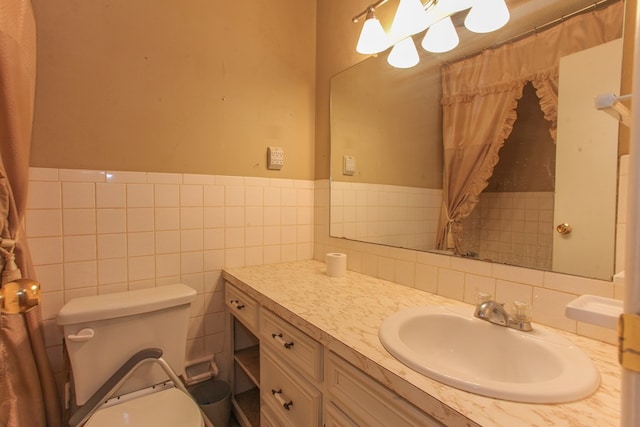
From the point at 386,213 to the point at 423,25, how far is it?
826 mm

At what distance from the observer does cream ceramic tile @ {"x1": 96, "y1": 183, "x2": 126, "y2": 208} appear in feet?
4.09

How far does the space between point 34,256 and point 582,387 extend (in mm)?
1670

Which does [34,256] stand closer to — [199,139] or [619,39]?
[199,139]

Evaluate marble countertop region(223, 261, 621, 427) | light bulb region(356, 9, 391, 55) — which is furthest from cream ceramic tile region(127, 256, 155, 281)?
light bulb region(356, 9, 391, 55)

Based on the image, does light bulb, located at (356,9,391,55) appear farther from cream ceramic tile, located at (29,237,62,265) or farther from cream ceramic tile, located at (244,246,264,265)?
cream ceramic tile, located at (29,237,62,265)

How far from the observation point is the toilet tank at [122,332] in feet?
3.45

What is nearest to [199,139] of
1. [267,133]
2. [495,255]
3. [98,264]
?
[267,133]

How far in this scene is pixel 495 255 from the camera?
1006 mm

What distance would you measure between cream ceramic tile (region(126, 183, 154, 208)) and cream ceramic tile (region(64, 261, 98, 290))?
284mm

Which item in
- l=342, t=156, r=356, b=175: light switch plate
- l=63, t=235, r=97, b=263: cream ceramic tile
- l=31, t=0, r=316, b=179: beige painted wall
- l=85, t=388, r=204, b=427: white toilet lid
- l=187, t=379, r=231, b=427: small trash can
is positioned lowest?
l=187, t=379, r=231, b=427: small trash can

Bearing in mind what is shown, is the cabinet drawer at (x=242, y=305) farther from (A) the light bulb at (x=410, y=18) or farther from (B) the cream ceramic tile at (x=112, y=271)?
(A) the light bulb at (x=410, y=18)

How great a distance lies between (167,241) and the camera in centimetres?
139

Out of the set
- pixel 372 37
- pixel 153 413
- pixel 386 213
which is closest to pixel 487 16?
pixel 372 37

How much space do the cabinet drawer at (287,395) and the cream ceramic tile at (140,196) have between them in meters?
0.81
